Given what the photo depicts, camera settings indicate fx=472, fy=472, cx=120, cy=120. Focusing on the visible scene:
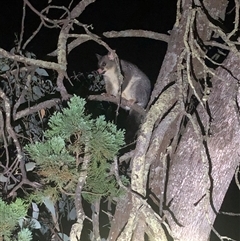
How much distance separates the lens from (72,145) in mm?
1595

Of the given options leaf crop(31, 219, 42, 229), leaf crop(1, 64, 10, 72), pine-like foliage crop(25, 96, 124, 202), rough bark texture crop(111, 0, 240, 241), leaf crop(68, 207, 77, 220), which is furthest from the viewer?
leaf crop(68, 207, 77, 220)

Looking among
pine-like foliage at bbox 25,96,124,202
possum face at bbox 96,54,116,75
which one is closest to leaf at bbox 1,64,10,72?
pine-like foliage at bbox 25,96,124,202

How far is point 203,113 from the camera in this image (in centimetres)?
203

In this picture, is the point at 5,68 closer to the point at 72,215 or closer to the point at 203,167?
the point at 72,215

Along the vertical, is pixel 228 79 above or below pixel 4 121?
above

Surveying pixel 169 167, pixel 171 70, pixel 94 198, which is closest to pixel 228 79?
pixel 171 70

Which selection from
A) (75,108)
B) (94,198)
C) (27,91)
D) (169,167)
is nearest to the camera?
(75,108)

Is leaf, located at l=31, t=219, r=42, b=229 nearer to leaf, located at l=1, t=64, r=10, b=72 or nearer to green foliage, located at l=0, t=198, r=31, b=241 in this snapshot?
green foliage, located at l=0, t=198, r=31, b=241

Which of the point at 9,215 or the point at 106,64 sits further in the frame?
the point at 106,64

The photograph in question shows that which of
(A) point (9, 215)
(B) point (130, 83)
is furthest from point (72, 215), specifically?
(B) point (130, 83)

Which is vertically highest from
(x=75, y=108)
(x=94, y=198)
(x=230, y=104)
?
(x=230, y=104)

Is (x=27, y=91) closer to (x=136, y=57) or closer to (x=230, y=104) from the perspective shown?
(x=230, y=104)

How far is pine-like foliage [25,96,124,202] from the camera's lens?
150 centimetres

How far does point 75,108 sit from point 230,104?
811 mm
